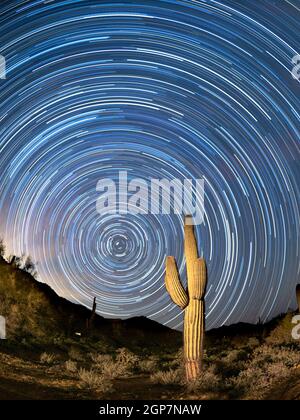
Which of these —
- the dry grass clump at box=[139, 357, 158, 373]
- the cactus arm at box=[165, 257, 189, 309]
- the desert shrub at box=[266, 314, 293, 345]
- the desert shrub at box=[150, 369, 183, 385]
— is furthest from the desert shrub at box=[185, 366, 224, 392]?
the desert shrub at box=[266, 314, 293, 345]

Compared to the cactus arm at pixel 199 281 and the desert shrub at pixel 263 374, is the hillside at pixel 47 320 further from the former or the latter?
the cactus arm at pixel 199 281

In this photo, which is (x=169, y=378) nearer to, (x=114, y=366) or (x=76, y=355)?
(x=114, y=366)

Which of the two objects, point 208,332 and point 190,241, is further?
point 208,332

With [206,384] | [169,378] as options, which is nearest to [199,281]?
[206,384]

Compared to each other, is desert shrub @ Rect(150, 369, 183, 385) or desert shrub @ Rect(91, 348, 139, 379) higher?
desert shrub @ Rect(91, 348, 139, 379)

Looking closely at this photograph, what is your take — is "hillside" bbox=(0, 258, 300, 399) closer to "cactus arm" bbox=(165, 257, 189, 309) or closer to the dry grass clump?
the dry grass clump

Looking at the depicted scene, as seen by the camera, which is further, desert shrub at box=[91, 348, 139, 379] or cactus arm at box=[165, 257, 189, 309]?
desert shrub at box=[91, 348, 139, 379]
